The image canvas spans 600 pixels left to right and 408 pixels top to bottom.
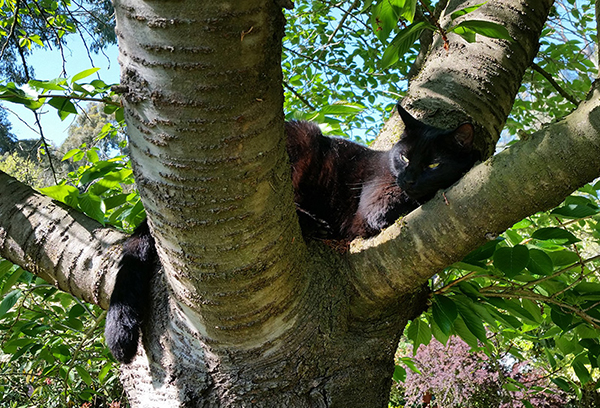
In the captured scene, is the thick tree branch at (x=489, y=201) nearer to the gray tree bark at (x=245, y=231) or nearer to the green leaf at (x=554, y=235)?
the gray tree bark at (x=245, y=231)

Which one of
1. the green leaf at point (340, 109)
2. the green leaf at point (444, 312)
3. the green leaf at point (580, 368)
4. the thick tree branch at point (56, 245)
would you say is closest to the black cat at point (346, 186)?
the thick tree branch at point (56, 245)

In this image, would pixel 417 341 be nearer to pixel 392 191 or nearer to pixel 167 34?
pixel 392 191

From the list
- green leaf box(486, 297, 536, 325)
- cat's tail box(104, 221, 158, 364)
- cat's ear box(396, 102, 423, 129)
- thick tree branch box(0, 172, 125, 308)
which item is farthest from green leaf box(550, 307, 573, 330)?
thick tree branch box(0, 172, 125, 308)

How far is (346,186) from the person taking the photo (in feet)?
8.37

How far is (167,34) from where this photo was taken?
957 millimetres

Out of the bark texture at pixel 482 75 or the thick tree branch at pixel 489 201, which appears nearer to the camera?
the thick tree branch at pixel 489 201

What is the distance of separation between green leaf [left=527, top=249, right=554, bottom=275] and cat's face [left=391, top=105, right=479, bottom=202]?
609 mm

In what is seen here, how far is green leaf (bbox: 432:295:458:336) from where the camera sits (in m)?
1.65

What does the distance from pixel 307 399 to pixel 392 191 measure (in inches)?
48.9

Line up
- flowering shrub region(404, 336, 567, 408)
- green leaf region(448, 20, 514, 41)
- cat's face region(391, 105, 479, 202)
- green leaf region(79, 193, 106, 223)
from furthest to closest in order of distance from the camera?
flowering shrub region(404, 336, 567, 408) < cat's face region(391, 105, 479, 202) < green leaf region(79, 193, 106, 223) < green leaf region(448, 20, 514, 41)

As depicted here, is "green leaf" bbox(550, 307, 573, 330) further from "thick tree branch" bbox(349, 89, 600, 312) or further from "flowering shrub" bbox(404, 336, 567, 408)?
"flowering shrub" bbox(404, 336, 567, 408)

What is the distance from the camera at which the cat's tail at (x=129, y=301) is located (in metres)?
1.56

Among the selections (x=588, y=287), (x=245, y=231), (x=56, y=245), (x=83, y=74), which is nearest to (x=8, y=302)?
(x=56, y=245)

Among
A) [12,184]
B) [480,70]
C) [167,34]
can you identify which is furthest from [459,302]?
[12,184]
